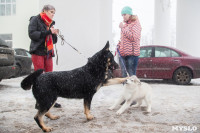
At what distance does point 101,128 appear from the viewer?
2.60 meters

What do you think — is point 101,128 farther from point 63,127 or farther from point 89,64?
point 89,64

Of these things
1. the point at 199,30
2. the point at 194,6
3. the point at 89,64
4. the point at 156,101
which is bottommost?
the point at 156,101

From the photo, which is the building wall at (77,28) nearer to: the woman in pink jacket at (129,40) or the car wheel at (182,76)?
the car wheel at (182,76)

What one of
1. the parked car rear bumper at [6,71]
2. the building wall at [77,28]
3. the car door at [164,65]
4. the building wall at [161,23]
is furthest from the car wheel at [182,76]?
the building wall at [161,23]

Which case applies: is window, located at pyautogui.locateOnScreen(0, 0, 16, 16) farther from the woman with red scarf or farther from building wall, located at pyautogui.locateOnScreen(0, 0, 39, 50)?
the woman with red scarf

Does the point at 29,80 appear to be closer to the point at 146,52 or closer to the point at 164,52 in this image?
the point at 146,52

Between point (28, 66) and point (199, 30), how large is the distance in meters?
9.14

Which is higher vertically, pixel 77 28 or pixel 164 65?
pixel 77 28

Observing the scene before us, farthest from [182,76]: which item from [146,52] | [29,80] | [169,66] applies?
[29,80]

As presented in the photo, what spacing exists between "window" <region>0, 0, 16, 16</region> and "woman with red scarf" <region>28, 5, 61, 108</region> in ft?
46.1

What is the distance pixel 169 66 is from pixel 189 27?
524 cm

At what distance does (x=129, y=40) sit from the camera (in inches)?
150

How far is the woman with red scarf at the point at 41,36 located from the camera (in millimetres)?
3217

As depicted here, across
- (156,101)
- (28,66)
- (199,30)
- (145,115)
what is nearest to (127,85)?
(145,115)
